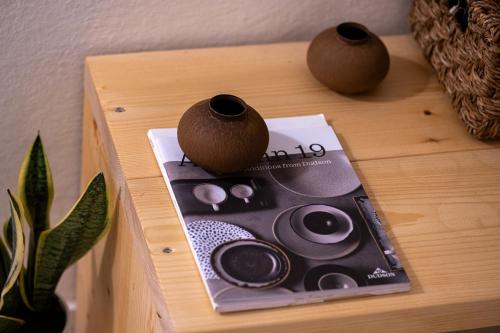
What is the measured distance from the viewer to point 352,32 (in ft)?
3.16

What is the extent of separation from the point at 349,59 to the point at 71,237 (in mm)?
394

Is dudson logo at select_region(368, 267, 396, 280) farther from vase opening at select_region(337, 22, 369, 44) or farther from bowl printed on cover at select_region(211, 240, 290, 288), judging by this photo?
vase opening at select_region(337, 22, 369, 44)

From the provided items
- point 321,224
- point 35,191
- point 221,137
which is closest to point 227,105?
point 221,137

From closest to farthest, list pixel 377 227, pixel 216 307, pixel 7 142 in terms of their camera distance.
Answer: pixel 216 307 → pixel 377 227 → pixel 7 142

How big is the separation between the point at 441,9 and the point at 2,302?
0.64m

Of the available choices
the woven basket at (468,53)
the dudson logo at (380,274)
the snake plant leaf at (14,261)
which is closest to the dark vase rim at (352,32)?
the woven basket at (468,53)

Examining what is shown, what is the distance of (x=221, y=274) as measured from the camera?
0.71 meters

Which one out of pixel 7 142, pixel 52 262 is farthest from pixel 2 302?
pixel 7 142

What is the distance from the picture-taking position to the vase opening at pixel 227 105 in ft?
2.63

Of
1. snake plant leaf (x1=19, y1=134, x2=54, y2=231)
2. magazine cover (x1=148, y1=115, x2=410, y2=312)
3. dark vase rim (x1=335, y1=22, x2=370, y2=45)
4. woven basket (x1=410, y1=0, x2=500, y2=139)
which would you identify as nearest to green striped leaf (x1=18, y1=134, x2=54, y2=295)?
snake plant leaf (x1=19, y1=134, x2=54, y2=231)

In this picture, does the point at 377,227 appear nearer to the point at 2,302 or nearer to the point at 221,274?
the point at 221,274

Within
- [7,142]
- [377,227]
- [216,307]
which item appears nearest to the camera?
[216,307]

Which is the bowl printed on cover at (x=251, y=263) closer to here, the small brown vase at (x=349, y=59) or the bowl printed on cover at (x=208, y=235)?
the bowl printed on cover at (x=208, y=235)

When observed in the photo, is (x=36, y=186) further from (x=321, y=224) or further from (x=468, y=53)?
(x=468, y=53)
